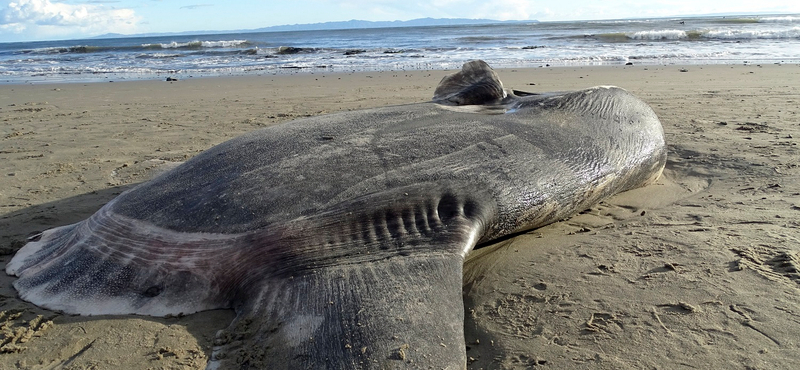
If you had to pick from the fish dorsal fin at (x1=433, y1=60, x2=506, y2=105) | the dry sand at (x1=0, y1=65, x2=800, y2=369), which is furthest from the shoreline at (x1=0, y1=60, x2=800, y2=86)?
the fish dorsal fin at (x1=433, y1=60, x2=506, y2=105)

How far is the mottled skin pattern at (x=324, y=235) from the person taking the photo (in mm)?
2277

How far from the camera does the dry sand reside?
228cm

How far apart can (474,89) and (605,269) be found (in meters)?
2.18

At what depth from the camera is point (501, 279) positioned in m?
2.93

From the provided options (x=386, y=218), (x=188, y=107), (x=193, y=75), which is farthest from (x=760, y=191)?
(x=193, y=75)

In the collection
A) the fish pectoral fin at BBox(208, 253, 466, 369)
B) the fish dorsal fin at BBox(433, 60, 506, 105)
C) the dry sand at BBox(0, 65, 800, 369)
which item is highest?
the fish dorsal fin at BBox(433, 60, 506, 105)

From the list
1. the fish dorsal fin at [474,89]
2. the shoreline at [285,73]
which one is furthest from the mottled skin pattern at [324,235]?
the shoreline at [285,73]

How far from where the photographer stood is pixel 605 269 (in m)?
2.91

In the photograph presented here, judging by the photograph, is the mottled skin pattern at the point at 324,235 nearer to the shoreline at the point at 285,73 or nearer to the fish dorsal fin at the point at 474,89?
the fish dorsal fin at the point at 474,89

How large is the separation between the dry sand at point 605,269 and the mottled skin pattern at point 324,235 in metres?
0.16

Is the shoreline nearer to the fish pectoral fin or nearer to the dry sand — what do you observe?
the dry sand

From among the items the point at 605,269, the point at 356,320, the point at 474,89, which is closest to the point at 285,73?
the point at 474,89

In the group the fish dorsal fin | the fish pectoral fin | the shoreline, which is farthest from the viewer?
the shoreline

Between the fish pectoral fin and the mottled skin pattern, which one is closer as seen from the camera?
the fish pectoral fin
